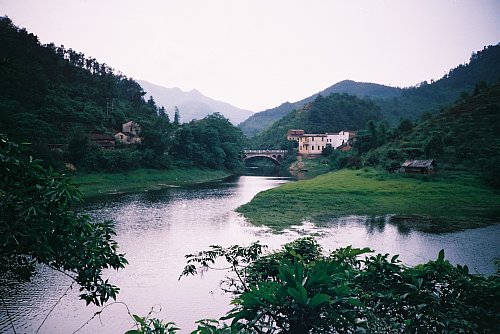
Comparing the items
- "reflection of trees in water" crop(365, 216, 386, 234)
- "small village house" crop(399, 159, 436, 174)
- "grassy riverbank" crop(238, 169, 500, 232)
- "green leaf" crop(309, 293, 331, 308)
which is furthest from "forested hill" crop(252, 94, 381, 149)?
"green leaf" crop(309, 293, 331, 308)

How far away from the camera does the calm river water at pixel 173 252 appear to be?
469 inches

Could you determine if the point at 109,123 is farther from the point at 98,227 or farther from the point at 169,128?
the point at 98,227

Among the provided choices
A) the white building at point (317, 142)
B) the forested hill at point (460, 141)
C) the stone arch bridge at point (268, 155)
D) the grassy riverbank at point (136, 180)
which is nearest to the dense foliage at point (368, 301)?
the grassy riverbank at point (136, 180)


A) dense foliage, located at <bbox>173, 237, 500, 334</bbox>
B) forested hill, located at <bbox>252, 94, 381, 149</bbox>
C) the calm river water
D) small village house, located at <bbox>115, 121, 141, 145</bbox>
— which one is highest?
forested hill, located at <bbox>252, 94, 381, 149</bbox>

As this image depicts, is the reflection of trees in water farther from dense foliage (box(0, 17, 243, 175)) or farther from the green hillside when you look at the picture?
dense foliage (box(0, 17, 243, 175))

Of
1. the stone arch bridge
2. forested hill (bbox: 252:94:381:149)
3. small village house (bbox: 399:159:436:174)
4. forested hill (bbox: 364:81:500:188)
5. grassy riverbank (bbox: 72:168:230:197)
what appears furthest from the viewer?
forested hill (bbox: 252:94:381:149)

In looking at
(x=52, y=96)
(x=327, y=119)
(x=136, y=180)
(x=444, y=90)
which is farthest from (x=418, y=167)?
(x=444, y=90)

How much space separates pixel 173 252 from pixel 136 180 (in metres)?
33.2

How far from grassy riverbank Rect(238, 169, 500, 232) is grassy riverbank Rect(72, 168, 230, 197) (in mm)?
19760

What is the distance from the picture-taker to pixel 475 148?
4469cm

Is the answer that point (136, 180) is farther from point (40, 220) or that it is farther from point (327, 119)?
point (327, 119)

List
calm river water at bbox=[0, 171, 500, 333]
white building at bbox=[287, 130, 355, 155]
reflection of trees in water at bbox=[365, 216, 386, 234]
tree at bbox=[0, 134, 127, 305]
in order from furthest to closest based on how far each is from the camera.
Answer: white building at bbox=[287, 130, 355, 155] < reflection of trees in water at bbox=[365, 216, 386, 234] < calm river water at bbox=[0, 171, 500, 333] < tree at bbox=[0, 134, 127, 305]

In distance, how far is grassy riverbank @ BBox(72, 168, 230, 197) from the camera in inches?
1646

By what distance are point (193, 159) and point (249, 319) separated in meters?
64.1
